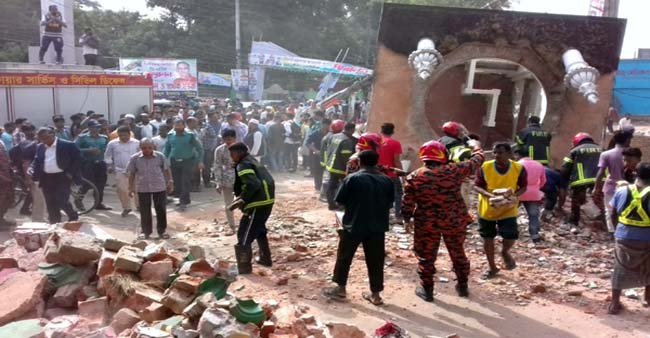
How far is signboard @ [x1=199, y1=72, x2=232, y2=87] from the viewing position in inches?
1136

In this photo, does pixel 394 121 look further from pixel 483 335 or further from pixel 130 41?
pixel 130 41

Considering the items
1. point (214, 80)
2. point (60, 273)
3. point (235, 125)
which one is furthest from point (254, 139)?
point (214, 80)

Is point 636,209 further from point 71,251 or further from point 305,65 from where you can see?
point 305,65

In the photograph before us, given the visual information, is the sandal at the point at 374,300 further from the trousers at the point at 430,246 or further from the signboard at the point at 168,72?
the signboard at the point at 168,72

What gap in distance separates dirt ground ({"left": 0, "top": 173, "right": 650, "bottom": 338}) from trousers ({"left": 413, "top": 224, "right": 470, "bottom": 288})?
14.2 inches

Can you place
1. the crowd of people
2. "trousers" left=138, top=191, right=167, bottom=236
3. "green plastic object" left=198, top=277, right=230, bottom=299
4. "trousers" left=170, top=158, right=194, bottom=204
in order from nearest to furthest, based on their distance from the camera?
"green plastic object" left=198, top=277, right=230, bottom=299 < the crowd of people < "trousers" left=138, top=191, right=167, bottom=236 < "trousers" left=170, top=158, right=194, bottom=204

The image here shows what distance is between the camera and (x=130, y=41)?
35281mm

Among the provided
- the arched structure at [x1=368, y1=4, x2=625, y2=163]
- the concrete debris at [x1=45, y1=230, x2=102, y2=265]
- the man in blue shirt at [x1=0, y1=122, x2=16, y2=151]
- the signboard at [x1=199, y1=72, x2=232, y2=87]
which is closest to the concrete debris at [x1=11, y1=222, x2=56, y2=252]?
the concrete debris at [x1=45, y1=230, x2=102, y2=265]

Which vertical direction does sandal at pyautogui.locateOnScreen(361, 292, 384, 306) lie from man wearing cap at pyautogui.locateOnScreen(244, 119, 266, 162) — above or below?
below

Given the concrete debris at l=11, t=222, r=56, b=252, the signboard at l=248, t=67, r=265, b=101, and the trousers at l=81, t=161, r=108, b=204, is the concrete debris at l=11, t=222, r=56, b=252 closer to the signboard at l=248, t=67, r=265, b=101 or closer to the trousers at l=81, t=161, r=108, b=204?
the trousers at l=81, t=161, r=108, b=204

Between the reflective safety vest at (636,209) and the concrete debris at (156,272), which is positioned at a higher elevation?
the reflective safety vest at (636,209)

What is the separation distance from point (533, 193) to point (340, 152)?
2803mm

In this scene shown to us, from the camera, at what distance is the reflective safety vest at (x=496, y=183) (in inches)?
240

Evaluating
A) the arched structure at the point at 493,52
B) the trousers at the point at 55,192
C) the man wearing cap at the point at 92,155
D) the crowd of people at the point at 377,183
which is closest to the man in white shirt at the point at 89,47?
the crowd of people at the point at 377,183
